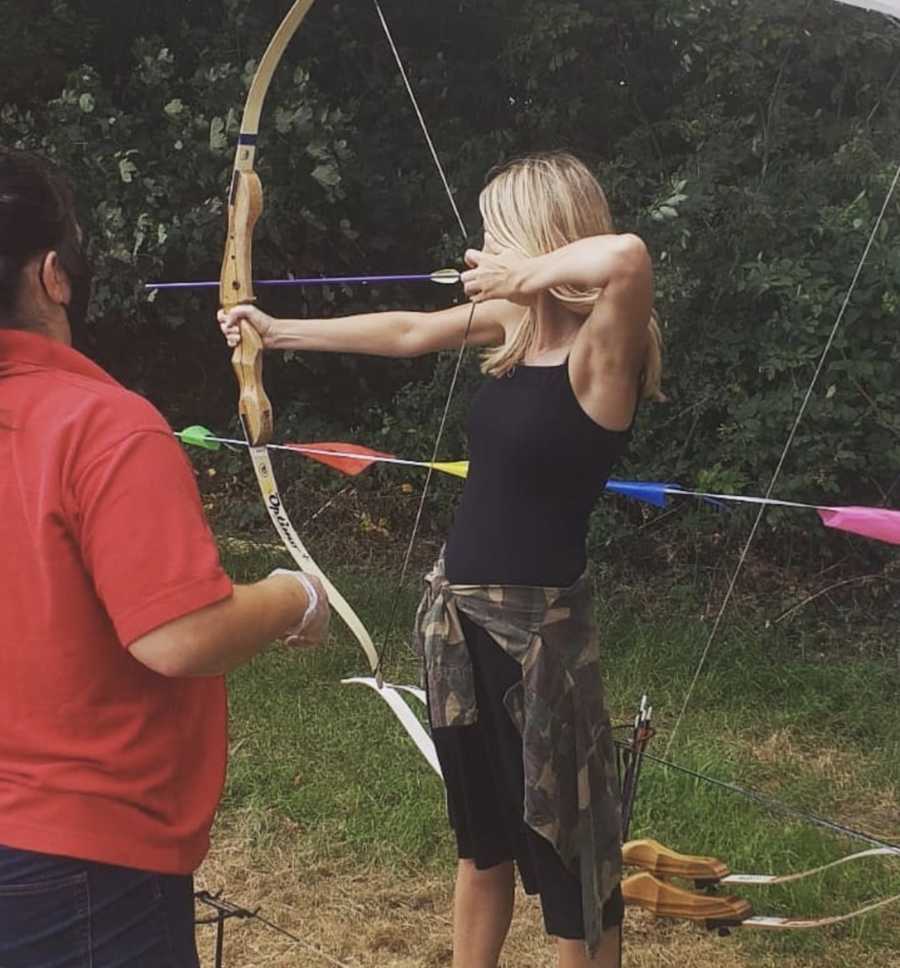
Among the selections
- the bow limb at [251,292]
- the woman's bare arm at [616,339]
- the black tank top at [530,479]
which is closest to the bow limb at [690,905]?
the bow limb at [251,292]

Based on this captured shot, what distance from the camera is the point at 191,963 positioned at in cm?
108

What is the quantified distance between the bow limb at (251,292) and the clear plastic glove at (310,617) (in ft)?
2.61

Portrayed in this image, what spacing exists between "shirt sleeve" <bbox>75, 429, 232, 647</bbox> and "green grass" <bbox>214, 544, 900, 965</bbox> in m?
1.56

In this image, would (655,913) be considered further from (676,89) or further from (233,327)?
(676,89)

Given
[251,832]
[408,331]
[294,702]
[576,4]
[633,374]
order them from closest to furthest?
[633,374]
[408,331]
[251,832]
[294,702]
[576,4]

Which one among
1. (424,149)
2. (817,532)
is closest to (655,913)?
(817,532)

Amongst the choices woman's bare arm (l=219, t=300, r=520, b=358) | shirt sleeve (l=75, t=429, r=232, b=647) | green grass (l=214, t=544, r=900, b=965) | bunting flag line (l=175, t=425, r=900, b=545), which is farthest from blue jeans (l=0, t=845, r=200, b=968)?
green grass (l=214, t=544, r=900, b=965)

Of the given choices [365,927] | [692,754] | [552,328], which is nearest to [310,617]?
[552,328]

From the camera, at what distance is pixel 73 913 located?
3.25 ft

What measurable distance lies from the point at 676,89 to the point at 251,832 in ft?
9.83

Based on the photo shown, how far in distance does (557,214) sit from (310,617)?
2.09 feet

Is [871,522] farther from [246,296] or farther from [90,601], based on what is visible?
[90,601]

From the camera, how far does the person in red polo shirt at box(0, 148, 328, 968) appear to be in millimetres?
921

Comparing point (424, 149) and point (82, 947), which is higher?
point (424, 149)
